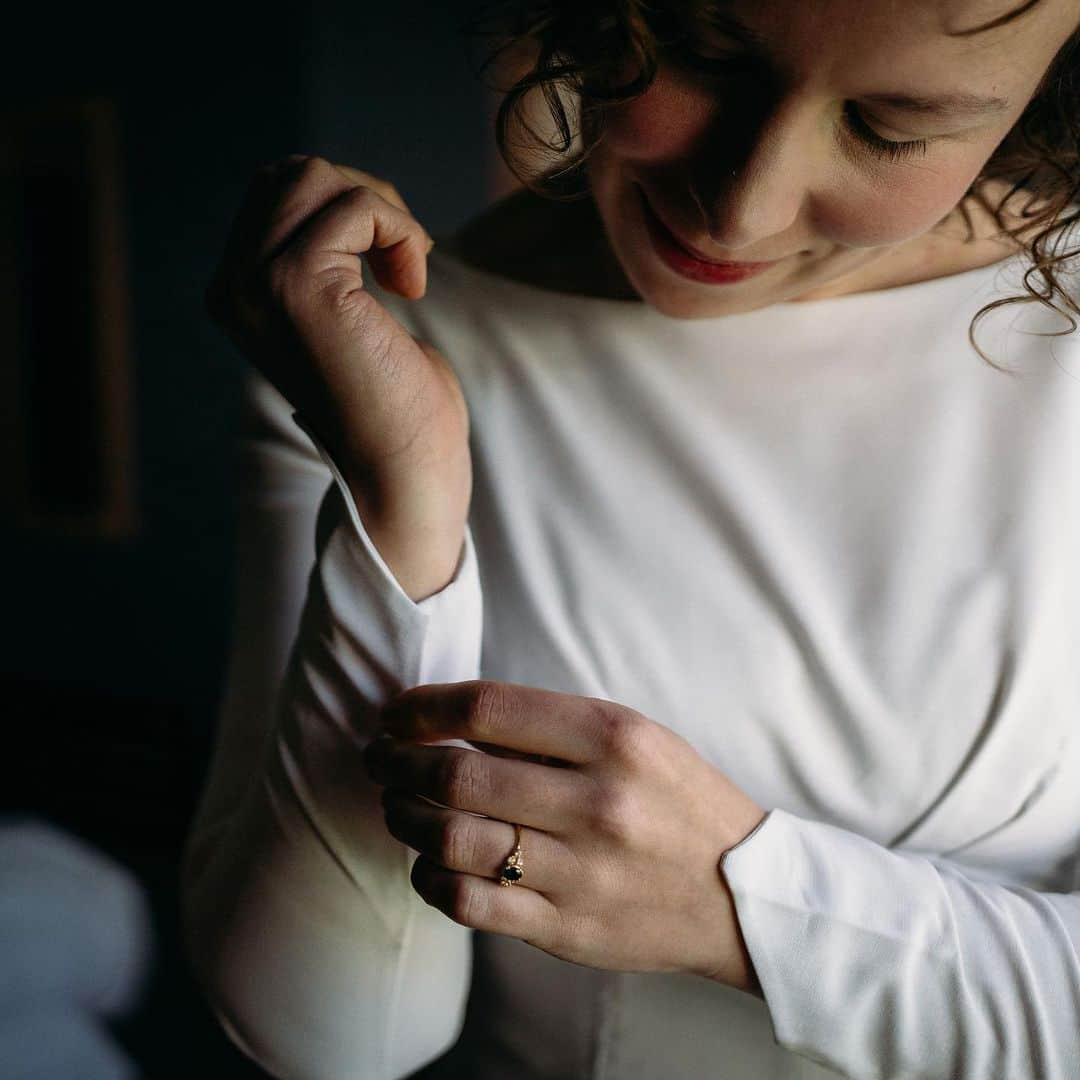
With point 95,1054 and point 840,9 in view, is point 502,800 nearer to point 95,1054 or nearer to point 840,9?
point 95,1054

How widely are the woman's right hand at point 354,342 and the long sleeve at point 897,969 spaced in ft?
1.04

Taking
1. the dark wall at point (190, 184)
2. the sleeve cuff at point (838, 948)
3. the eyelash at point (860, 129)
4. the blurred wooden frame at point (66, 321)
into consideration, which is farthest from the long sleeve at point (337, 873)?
the blurred wooden frame at point (66, 321)

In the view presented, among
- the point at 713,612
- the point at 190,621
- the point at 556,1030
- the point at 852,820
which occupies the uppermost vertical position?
the point at 713,612

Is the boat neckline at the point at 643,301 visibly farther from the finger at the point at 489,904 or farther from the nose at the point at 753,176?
the finger at the point at 489,904

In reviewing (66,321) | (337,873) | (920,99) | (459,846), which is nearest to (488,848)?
(459,846)

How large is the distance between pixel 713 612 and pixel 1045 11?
0.46 m

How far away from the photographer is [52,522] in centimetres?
296

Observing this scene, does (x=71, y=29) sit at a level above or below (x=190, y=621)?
above

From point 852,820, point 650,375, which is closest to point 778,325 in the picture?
point 650,375

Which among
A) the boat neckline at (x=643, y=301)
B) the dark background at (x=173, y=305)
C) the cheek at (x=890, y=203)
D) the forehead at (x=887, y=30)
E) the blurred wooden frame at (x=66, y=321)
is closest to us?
the forehead at (x=887, y=30)

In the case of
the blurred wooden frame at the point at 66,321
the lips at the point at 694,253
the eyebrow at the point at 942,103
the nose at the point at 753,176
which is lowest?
the blurred wooden frame at the point at 66,321

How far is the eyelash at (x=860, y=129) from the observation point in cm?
62

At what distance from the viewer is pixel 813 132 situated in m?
0.62

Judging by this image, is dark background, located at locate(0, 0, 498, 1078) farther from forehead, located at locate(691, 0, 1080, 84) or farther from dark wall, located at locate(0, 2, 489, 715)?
forehead, located at locate(691, 0, 1080, 84)
